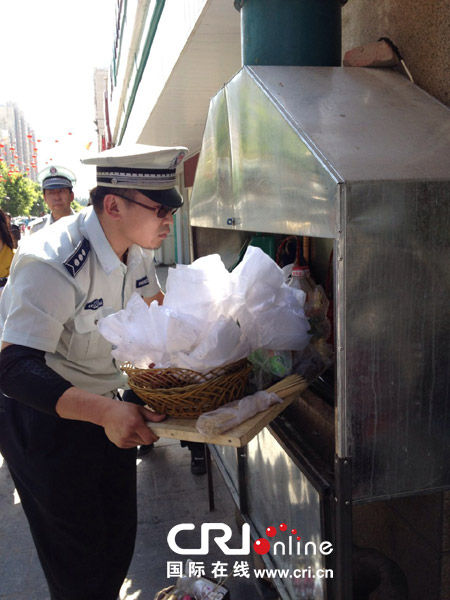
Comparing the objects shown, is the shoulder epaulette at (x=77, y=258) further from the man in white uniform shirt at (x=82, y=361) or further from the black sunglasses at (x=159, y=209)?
the black sunglasses at (x=159, y=209)

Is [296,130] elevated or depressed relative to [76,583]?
elevated

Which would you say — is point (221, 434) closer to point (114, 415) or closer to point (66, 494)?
point (114, 415)

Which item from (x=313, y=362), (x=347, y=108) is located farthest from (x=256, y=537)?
(x=347, y=108)

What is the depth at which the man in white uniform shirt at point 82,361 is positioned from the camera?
173cm

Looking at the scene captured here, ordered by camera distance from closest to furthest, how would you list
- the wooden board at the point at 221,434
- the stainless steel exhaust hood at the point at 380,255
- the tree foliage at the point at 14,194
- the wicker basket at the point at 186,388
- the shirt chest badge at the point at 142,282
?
1. the stainless steel exhaust hood at the point at 380,255
2. the wooden board at the point at 221,434
3. the wicker basket at the point at 186,388
4. the shirt chest badge at the point at 142,282
5. the tree foliage at the point at 14,194

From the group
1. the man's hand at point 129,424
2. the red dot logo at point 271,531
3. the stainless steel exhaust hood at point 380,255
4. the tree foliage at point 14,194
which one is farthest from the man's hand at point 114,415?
the tree foliage at point 14,194

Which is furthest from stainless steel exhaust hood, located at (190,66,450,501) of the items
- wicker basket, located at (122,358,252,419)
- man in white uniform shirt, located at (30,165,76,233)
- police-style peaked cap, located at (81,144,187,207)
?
man in white uniform shirt, located at (30,165,76,233)

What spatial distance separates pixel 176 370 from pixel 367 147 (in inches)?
30.0

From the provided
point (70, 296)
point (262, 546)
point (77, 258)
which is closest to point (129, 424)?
point (70, 296)

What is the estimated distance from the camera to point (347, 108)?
143cm

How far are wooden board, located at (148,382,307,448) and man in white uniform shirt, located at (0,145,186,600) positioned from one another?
1.25ft

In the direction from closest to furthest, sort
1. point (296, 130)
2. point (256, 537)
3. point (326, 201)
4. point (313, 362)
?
point (326, 201) → point (296, 130) → point (313, 362) → point (256, 537)

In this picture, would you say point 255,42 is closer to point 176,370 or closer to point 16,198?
point 176,370

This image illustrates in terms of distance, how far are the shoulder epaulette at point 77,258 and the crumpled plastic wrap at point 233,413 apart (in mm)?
706
